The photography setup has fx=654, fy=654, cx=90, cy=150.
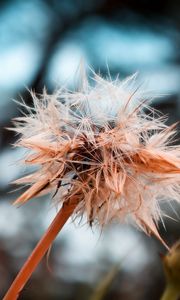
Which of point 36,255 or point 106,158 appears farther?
point 106,158

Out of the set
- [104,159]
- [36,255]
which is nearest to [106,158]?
[104,159]

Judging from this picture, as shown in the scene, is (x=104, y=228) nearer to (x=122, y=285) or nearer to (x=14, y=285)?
(x=14, y=285)

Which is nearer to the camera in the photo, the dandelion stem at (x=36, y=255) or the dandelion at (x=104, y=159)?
the dandelion stem at (x=36, y=255)

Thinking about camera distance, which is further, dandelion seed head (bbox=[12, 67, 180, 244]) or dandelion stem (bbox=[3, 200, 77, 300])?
dandelion seed head (bbox=[12, 67, 180, 244])

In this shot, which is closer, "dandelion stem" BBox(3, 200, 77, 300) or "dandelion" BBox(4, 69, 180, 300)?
"dandelion stem" BBox(3, 200, 77, 300)

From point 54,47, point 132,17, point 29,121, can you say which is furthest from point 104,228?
point 132,17

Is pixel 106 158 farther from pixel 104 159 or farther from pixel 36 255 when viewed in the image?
pixel 36 255
